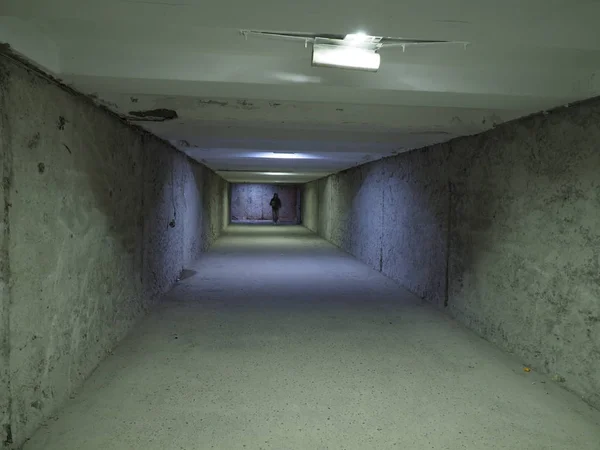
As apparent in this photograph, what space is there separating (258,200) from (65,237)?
1704 centimetres

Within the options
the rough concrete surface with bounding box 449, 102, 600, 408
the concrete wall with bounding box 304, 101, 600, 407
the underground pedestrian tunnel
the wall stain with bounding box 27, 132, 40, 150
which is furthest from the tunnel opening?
the wall stain with bounding box 27, 132, 40, 150

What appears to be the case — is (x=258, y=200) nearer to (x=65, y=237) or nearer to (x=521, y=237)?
(x=521, y=237)

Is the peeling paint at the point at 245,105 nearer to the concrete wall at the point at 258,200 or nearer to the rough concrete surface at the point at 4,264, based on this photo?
the rough concrete surface at the point at 4,264

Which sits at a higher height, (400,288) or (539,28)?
(539,28)

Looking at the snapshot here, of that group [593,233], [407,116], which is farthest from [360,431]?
[407,116]

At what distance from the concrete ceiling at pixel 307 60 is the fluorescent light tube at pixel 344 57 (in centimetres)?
18

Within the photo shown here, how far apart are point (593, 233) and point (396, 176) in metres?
3.71

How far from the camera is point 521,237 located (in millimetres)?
3148

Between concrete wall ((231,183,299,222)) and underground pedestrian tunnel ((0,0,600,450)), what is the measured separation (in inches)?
583

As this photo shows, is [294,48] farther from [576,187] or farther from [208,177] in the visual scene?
[208,177]

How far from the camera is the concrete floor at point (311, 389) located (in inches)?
84.6

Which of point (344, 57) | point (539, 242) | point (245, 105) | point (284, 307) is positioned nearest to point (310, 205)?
point (284, 307)

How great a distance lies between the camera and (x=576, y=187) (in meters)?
2.62

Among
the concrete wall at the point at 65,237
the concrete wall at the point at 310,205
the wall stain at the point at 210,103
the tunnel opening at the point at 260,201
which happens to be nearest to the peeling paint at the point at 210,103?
the wall stain at the point at 210,103
